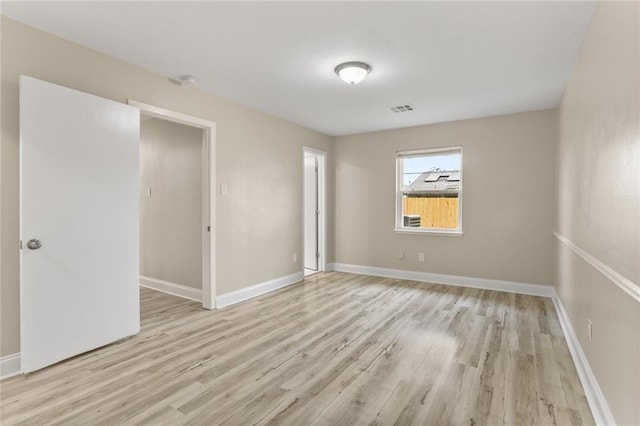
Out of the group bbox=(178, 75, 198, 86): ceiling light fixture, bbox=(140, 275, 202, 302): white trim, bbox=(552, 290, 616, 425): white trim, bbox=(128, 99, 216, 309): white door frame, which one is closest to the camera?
bbox=(552, 290, 616, 425): white trim

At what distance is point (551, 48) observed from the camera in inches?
102

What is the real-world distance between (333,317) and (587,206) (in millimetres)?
2431

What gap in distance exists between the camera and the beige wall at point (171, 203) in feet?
13.6

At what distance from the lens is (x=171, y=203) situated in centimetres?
444

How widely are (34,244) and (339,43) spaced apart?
8.82ft

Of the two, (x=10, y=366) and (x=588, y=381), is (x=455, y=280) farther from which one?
(x=10, y=366)

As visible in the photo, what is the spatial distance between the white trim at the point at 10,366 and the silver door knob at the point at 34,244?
76 centimetres

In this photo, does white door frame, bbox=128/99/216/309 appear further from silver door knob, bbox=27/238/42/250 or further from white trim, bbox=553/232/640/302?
white trim, bbox=553/232/640/302

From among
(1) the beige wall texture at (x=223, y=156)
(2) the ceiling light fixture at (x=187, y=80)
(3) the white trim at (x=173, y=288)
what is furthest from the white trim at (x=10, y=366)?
(2) the ceiling light fixture at (x=187, y=80)

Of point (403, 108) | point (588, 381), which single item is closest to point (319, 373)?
point (588, 381)

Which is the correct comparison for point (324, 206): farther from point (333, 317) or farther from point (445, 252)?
point (333, 317)

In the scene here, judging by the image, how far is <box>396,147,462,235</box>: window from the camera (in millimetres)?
4918

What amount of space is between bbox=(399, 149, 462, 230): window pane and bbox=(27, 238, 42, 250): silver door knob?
181 inches

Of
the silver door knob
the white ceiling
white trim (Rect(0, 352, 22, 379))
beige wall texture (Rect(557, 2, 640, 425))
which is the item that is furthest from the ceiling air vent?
white trim (Rect(0, 352, 22, 379))
